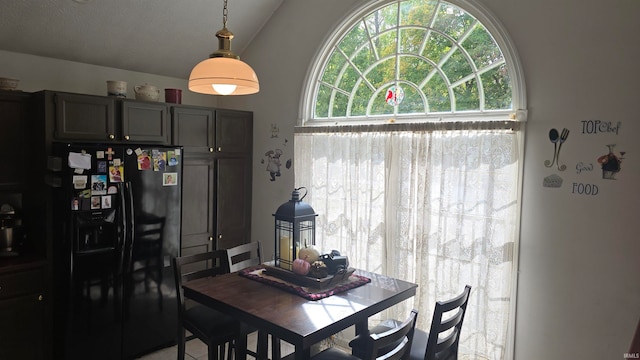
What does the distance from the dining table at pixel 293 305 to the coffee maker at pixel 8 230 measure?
159 cm

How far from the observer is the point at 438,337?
216cm

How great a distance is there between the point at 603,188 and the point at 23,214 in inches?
157

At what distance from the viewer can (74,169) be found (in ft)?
9.27

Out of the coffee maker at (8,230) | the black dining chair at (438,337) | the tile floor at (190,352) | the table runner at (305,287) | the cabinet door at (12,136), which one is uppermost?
the cabinet door at (12,136)

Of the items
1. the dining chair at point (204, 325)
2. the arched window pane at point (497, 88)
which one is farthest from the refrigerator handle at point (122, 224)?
the arched window pane at point (497, 88)

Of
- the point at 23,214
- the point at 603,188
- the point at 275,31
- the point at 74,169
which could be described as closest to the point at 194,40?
the point at 275,31

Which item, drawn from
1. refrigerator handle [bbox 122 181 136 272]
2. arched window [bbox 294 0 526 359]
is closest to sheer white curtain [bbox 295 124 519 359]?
arched window [bbox 294 0 526 359]

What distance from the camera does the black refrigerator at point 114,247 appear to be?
113 inches

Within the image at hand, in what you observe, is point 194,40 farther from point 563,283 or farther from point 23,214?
point 563,283

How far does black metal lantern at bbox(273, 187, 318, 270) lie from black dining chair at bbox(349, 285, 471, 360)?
65 centimetres

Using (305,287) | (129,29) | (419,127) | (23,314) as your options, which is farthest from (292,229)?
(129,29)

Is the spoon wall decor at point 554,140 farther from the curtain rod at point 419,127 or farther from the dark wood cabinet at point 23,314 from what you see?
the dark wood cabinet at point 23,314

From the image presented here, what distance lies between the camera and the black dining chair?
1.95 m

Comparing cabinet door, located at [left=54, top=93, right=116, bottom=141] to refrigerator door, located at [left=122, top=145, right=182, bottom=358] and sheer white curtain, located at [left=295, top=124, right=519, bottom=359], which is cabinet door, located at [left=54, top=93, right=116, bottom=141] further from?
→ sheer white curtain, located at [left=295, top=124, right=519, bottom=359]
